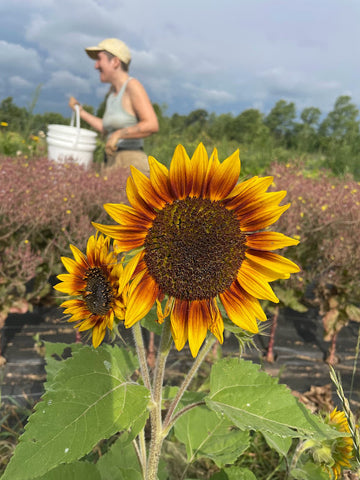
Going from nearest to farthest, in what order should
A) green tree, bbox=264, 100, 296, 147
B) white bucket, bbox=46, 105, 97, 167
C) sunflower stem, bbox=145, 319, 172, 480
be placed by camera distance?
1. sunflower stem, bbox=145, 319, 172, 480
2. white bucket, bbox=46, 105, 97, 167
3. green tree, bbox=264, 100, 296, 147

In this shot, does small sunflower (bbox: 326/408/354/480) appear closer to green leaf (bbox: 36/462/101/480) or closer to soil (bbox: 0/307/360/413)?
green leaf (bbox: 36/462/101/480)

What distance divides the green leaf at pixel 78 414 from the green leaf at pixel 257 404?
7.3 inches

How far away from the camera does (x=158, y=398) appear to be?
934mm

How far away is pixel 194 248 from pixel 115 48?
11.3 feet

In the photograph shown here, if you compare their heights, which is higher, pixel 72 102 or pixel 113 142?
pixel 72 102

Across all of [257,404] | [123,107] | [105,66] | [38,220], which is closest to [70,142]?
[123,107]

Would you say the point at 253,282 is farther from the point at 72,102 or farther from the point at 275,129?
the point at 275,129

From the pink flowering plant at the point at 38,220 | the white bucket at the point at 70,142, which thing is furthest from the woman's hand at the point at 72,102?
the pink flowering plant at the point at 38,220

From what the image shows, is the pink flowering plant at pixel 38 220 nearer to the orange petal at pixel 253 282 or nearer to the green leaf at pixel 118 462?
the green leaf at pixel 118 462

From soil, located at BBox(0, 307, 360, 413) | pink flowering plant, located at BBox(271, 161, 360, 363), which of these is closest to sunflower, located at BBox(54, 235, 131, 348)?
soil, located at BBox(0, 307, 360, 413)

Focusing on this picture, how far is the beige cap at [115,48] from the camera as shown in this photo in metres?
3.59

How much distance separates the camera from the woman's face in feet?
12.0

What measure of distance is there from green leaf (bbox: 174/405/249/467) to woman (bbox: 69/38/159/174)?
2.52 m

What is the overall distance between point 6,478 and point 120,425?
0.74 ft
